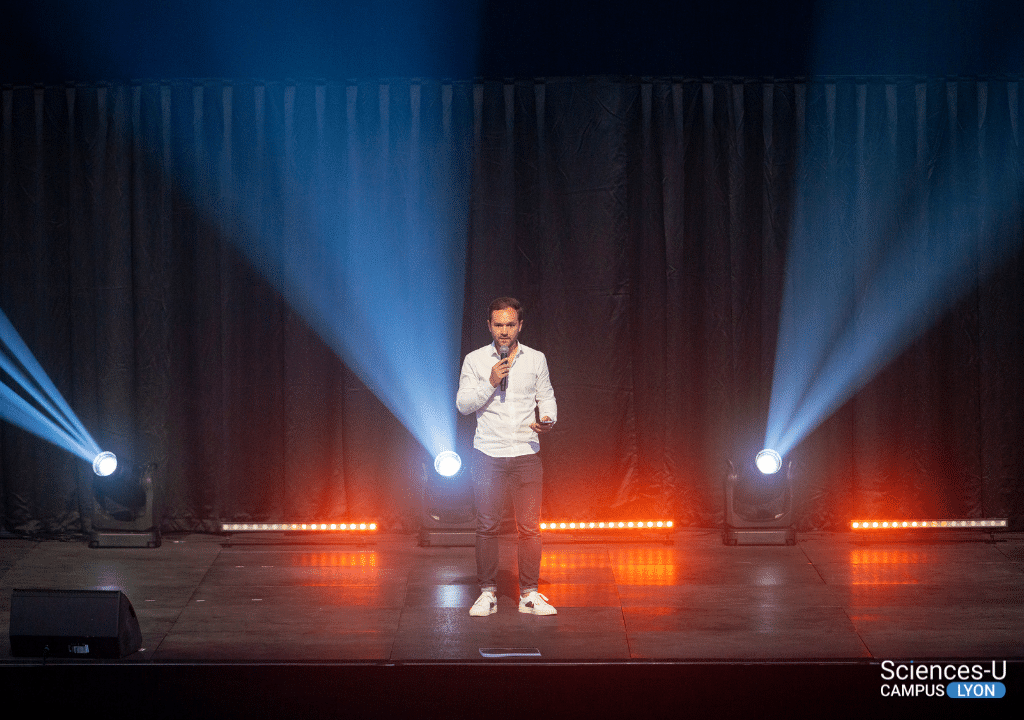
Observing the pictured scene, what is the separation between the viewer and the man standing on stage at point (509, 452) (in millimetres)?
5168

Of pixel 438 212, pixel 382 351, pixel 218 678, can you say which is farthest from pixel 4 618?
pixel 438 212

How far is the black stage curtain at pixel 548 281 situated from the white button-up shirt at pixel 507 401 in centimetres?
148

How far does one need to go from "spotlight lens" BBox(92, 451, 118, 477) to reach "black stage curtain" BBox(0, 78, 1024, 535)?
1.00ft

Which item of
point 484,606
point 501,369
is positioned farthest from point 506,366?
point 484,606

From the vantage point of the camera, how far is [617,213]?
6.64 metres

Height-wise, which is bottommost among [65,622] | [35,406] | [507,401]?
[65,622]

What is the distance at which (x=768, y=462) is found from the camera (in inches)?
251

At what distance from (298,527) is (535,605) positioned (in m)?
2.07

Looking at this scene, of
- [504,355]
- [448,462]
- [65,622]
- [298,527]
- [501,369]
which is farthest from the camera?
[298,527]

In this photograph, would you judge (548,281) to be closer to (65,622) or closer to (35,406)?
(35,406)

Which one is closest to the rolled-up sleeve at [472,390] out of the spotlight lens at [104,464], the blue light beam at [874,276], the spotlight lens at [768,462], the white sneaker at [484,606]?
the white sneaker at [484,606]

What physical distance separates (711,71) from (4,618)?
15.4 feet

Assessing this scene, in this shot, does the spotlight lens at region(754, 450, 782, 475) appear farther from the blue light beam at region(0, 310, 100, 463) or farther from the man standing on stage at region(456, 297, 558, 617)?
the blue light beam at region(0, 310, 100, 463)

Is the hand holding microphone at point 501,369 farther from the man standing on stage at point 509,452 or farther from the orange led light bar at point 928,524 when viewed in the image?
the orange led light bar at point 928,524
